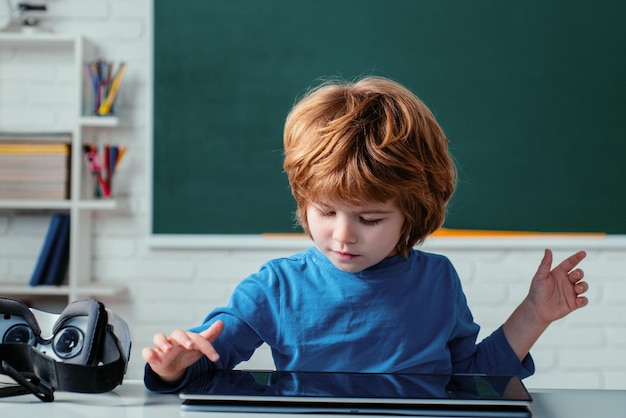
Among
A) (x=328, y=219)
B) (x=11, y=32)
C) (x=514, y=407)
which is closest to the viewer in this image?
(x=514, y=407)

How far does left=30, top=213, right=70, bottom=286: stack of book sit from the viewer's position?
2.86 meters

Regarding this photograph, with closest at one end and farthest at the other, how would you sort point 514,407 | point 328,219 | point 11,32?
point 514,407
point 328,219
point 11,32

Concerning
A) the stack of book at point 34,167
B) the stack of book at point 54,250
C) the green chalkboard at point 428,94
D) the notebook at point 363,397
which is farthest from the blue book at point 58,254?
the notebook at point 363,397

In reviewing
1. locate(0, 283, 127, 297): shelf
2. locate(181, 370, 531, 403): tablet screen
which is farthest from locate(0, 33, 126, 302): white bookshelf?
locate(181, 370, 531, 403): tablet screen

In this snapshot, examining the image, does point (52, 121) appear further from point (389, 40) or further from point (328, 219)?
point (328, 219)

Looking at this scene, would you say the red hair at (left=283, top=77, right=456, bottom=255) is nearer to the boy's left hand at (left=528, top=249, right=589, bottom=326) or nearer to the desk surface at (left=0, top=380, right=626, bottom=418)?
the boy's left hand at (left=528, top=249, right=589, bottom=326)

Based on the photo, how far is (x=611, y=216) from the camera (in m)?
2.87

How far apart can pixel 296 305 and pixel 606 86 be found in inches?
90.3

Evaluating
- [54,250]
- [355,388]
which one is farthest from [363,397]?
[54,250]

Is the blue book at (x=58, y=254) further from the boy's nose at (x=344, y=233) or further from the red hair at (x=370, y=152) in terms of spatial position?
the boy's nose at (x=344, y=233)

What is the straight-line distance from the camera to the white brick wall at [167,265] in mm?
2891

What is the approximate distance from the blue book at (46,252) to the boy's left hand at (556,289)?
223cm

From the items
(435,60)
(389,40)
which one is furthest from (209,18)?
(435,60)

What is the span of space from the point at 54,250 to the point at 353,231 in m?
2.22
